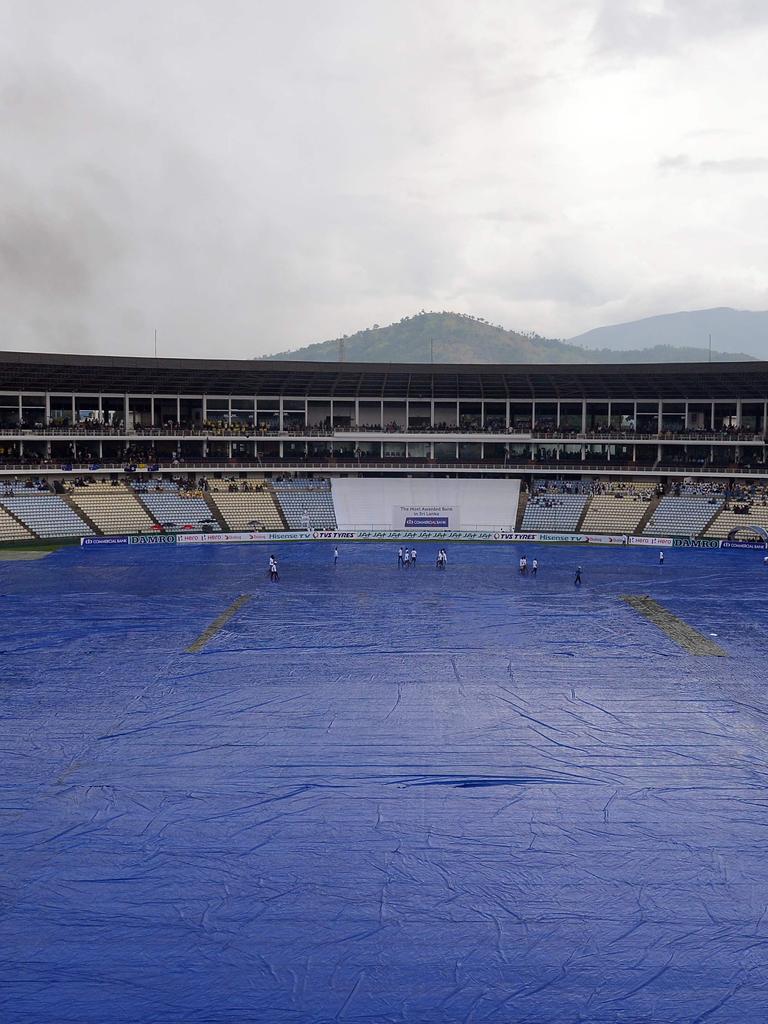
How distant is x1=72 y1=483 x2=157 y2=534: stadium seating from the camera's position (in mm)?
68125

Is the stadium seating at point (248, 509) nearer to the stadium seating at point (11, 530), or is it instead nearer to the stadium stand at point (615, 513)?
the stadium seating at point (11, 530)

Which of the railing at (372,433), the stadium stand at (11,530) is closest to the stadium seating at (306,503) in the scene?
the railing at (372,433)

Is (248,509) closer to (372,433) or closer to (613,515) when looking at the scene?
(372,433)

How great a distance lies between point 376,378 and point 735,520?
35030mm

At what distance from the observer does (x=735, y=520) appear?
6888 cm

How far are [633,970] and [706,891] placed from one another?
118 inches

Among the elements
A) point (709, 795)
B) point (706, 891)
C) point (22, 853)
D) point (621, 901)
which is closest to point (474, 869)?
point (621, 901)

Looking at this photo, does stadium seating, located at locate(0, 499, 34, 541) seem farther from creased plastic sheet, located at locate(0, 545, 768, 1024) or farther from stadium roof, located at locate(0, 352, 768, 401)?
creased plastic sheet, located at locate(0, 545, 768, 1024)

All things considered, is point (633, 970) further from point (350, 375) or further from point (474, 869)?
point (350, 375)

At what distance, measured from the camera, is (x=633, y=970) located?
45.8ft

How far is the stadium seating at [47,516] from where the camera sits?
66.4 metres

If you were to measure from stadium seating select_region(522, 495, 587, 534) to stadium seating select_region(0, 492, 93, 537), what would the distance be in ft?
121

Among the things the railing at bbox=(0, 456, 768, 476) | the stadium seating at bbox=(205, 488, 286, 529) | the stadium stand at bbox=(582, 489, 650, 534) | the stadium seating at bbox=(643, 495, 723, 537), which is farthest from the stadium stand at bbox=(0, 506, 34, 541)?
the stadium seating at bbox=(643, 495, 723, 537)

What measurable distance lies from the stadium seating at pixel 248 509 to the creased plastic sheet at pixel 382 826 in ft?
114
